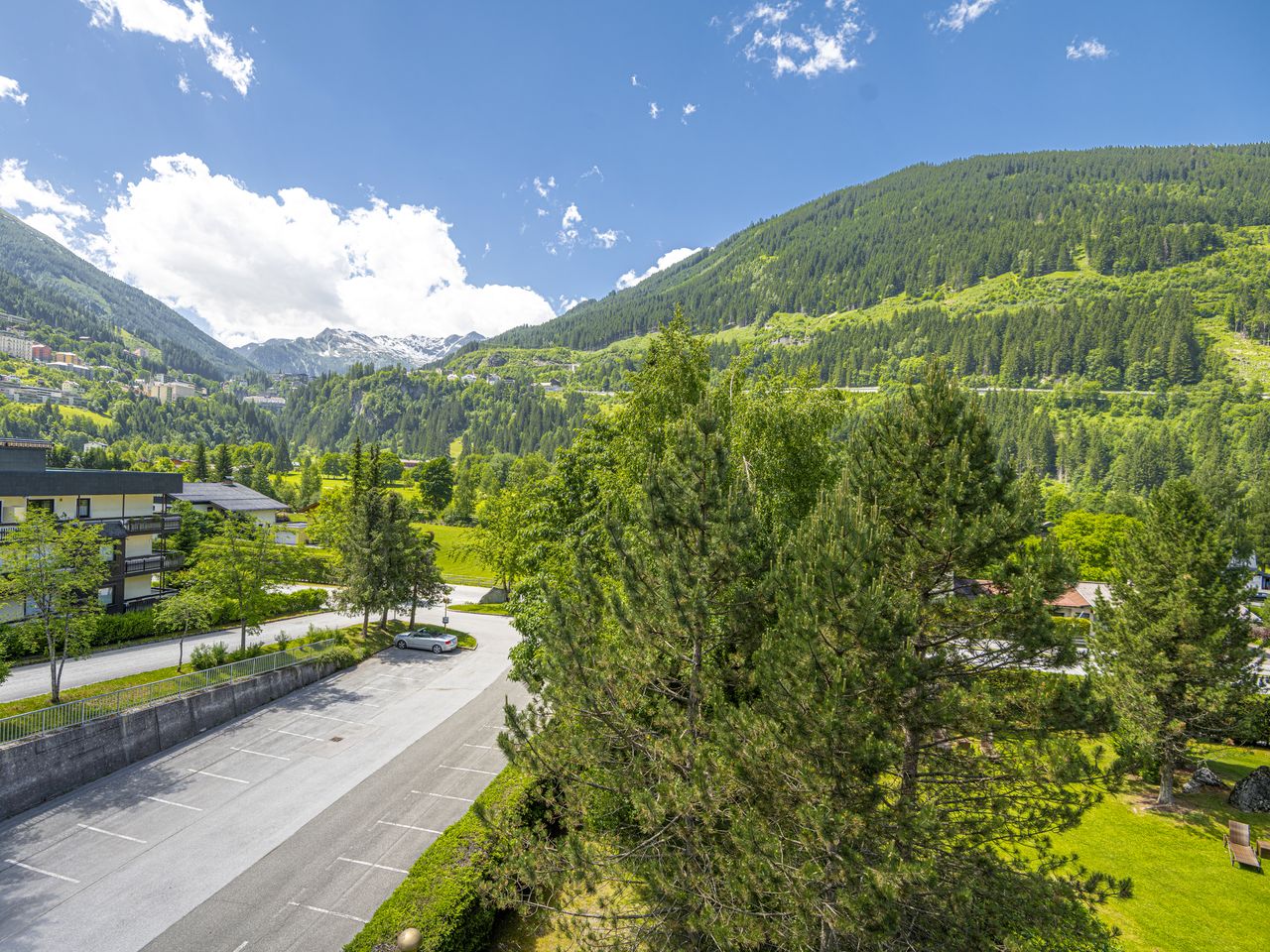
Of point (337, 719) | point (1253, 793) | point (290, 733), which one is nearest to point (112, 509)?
point (290, 733)

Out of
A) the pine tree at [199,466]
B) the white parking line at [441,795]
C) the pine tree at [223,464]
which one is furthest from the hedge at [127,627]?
the pine tree at [223,464]

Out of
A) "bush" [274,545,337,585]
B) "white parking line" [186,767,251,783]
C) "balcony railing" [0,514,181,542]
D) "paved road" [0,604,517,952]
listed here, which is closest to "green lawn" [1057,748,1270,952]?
"paved road" [0,604,517,952]

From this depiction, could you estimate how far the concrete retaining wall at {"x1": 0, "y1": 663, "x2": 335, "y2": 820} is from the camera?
55.8 ft

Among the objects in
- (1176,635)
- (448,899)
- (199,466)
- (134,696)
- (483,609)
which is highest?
(199,466)

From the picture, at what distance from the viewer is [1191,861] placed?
17.1m

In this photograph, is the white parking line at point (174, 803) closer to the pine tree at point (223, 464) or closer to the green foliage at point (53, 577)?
the green foliage at point (53, 577)

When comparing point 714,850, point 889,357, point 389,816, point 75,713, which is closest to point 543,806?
point 389,816

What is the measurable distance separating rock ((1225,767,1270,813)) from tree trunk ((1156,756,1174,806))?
6.36 ft

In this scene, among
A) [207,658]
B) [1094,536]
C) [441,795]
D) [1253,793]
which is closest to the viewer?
[441,795]

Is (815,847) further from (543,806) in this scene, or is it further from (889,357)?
(889,357)

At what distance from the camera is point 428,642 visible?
116 feet

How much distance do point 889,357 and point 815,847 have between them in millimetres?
214241

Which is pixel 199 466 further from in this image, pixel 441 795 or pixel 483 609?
pixel 441 795

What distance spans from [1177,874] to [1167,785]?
515 cm
